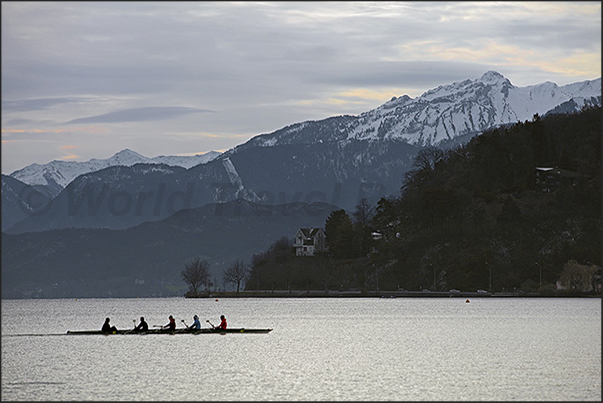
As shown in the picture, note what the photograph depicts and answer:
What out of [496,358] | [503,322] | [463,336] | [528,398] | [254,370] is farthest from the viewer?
[503,322]

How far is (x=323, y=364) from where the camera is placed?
69500 mm

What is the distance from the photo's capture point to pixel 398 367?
67500 millimetres

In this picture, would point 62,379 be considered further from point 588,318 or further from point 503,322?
point 588,318

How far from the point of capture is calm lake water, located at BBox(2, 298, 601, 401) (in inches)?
2147

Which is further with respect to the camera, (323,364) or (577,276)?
(577,276)

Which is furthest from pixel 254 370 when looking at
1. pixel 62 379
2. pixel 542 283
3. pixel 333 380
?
pixel 542 283

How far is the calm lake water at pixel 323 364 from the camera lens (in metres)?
54.5

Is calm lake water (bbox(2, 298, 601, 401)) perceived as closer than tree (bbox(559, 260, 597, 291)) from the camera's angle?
Yes

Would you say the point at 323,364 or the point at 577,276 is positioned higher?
the point at 577,276

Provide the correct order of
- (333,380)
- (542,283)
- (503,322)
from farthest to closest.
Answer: (542,283) → (503,322) → (333,380)

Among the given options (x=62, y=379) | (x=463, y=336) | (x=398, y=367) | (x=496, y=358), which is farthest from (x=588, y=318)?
(x=62, y=379)

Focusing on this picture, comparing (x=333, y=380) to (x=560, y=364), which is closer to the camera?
(x=333, y=380)

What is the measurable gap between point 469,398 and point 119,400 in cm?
2174

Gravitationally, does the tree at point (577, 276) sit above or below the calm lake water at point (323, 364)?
above
